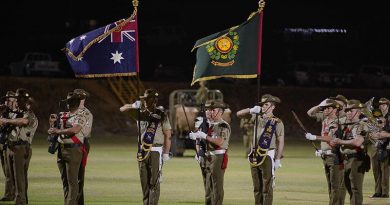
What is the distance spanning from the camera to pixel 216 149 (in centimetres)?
1716

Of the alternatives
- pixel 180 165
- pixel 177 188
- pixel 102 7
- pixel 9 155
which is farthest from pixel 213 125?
pixel 102 7

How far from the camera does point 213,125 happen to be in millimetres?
17203

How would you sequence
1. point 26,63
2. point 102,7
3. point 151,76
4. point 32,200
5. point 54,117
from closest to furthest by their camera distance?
point 54,117
point 32,200
point 26,63
point 151,76
point 102,7

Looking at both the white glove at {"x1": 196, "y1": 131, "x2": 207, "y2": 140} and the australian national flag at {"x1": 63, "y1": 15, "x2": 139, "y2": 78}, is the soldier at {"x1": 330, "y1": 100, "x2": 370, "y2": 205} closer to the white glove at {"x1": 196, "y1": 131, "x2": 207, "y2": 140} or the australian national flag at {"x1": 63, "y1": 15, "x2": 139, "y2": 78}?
the white glove at {"x1": 196, "y1": 131, "x2": 207, "y2": 140}

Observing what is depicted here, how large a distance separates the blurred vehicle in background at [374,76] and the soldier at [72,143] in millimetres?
40966

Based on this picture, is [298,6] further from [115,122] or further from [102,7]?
[115,122]

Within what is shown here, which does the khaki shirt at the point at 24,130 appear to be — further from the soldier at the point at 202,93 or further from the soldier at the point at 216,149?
the soldier at the point at 202,93

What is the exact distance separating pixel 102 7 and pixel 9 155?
4500 centimetres

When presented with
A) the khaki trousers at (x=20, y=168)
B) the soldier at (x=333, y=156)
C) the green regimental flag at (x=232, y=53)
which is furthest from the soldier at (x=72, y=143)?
the soldier at (x=333, y=156)

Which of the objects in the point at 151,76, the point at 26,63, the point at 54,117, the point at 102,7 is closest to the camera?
the point at 54,117

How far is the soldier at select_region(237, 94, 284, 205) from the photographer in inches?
675

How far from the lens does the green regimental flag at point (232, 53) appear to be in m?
17.8

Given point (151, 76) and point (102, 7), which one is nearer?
point (151, 76)

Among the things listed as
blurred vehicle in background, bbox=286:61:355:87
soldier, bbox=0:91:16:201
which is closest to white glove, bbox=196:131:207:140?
soldier, bbox=0:91:16:201
